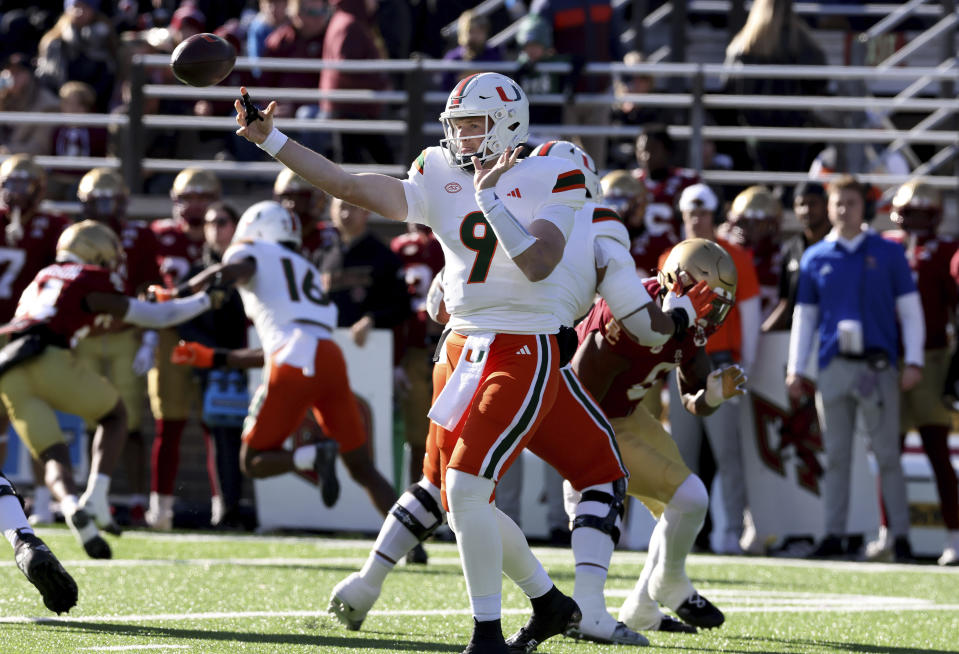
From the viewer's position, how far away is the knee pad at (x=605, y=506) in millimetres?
5281

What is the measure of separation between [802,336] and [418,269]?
2.35 meters

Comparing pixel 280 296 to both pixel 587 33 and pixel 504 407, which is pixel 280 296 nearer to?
pixel 504 407

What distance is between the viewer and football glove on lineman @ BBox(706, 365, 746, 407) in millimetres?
5500

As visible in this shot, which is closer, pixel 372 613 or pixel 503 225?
pixel 503 225

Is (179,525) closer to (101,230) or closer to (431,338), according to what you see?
(431,338)

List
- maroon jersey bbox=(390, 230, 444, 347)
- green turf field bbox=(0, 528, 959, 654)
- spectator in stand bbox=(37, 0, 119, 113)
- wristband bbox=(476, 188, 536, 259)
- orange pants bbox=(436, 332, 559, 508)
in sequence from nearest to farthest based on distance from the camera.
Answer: wristband bbox=(476, 188, 536, 259)
orange pants bbox=(436, 332, 559, 508)
green turf field bbox=(0, 528, 959, 654)
maroon jersey bbox=(390, 230, 444, 347)
spectator in stand bbox=(37, 0, 119, 113)

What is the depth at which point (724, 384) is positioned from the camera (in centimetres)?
553

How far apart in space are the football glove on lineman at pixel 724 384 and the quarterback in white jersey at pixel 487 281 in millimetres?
809

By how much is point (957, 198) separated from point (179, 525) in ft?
18.5

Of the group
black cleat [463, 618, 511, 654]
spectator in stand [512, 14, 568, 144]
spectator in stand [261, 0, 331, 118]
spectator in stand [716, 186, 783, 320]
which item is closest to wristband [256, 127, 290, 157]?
black cleat [463, 618, 511, 654]

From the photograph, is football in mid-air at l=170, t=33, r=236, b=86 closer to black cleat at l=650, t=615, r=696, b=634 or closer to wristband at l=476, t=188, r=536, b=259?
wristband at l=476, t=188, r=536, b=259

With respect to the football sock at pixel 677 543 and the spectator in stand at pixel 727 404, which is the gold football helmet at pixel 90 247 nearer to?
the spectator in stand at pixel 727 404

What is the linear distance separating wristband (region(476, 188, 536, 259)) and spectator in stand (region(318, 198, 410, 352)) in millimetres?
4852

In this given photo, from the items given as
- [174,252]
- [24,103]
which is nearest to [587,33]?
[174,252]
